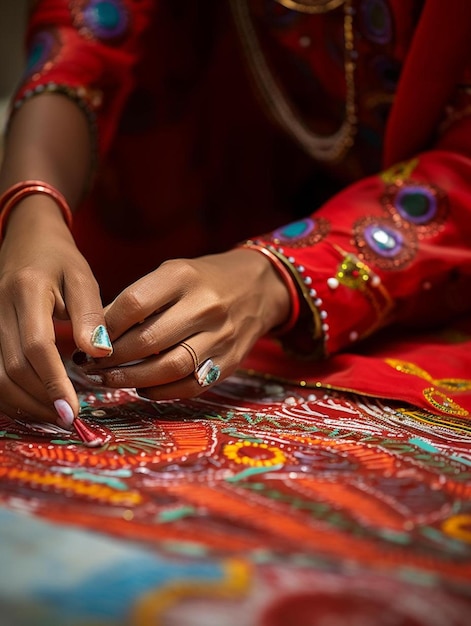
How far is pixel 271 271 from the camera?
664mm

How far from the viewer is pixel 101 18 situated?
85 centimetres

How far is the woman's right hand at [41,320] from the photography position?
52 cm

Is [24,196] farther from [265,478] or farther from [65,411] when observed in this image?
[265,478]

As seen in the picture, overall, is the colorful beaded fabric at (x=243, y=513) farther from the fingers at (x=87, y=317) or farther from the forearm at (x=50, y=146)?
the forearm at (x=50, y=146)

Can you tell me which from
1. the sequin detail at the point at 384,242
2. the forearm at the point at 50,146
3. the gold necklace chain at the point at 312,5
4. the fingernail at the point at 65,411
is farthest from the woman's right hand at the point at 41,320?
the gold necklace chain at the point at 312,5

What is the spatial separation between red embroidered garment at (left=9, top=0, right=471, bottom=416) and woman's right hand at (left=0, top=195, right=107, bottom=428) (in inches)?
7.1

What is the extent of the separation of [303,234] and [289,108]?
34 cm

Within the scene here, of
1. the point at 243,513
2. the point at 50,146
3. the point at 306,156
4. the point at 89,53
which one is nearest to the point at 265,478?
the point at 243,513

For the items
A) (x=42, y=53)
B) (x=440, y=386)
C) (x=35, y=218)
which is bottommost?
(x=440, y=386)

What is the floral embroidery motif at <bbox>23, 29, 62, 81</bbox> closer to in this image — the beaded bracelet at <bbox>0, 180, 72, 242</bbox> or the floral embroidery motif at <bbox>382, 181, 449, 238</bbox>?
the beaded bracelet at <bbox>0, 180, 72, 242</bbox>

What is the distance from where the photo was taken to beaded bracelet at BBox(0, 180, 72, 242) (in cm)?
69

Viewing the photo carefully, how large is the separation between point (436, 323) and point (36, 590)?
56 centimetres

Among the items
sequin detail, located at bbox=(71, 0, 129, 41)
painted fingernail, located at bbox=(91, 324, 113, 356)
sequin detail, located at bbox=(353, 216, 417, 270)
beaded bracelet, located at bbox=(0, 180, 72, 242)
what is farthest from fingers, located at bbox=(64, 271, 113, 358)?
sequin detail, located at bbox=(71, 0, 129, 41)

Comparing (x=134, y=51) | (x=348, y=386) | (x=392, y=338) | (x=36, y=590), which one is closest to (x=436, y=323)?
(x=392, y=338)
